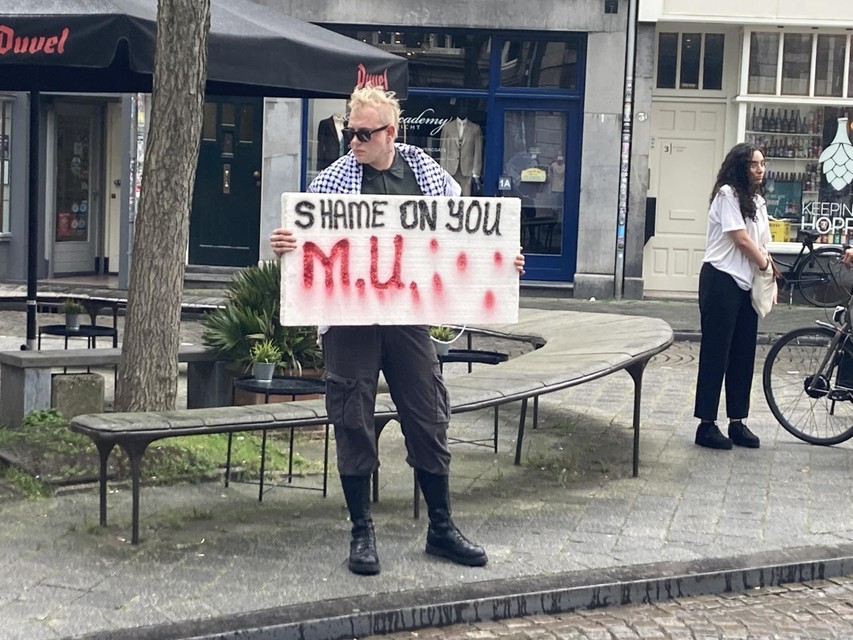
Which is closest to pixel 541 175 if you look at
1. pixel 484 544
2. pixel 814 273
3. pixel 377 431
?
pixel 814 273

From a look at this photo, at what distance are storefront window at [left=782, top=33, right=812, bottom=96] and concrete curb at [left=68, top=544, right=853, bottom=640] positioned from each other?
490 inches

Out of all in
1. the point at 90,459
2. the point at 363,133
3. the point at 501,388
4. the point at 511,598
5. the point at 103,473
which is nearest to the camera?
the point at 511,598

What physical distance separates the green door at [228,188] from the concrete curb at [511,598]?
42.5 feet

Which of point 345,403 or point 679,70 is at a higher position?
point 679,70

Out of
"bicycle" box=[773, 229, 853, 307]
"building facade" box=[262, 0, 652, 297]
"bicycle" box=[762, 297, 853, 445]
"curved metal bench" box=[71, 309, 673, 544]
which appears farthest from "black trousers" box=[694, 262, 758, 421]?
"building facade" box=[262, 0, 652, 297]

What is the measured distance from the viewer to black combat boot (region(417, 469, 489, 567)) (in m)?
5.46

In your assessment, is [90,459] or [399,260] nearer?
[399,260]

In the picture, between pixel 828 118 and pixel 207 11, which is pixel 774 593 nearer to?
pixel 207 11

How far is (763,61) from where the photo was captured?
17500 millimetres

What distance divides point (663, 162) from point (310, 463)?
11.6 metres

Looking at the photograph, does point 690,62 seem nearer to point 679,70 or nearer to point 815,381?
point 679,70

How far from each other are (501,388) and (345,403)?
4.13ft

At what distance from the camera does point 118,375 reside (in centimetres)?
699

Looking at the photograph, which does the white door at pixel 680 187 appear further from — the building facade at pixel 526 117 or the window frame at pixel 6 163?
the window frame at pixel 6 163
